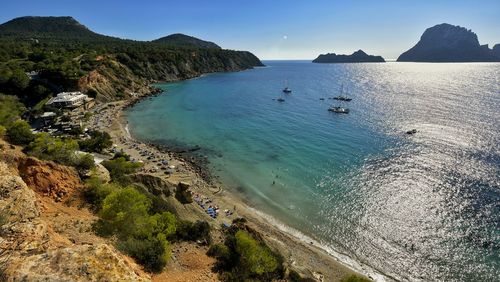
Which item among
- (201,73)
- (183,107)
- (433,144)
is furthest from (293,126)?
(201,73)

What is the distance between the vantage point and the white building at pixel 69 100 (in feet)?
246

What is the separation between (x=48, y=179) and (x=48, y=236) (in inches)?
490

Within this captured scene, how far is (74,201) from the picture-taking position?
2472cm

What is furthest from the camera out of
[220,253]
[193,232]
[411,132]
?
[411,132]

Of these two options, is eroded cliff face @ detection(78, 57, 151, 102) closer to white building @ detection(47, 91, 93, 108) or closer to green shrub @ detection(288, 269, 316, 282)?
white building @ detection(47, 91, 93, 108)

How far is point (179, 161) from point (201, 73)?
150m

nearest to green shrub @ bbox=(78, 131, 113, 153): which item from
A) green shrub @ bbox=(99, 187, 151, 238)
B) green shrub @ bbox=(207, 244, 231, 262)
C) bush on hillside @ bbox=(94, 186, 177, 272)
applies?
bush on hillside @ bbox=(94, 186, 177, 272)

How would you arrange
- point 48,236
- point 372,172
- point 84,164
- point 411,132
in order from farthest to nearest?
1. point 411,132
2. point 372,172
3. point 84,164
4. point 48,236

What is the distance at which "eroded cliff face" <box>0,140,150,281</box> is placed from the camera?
421 inches

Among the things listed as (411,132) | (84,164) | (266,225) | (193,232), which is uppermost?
(84,164)

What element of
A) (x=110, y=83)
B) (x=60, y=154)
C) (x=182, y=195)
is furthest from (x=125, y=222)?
(x=110, y=83)

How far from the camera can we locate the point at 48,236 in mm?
14539

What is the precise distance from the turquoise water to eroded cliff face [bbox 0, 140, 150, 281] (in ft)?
79.1

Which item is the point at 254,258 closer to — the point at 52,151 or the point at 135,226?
the point at 135,226
